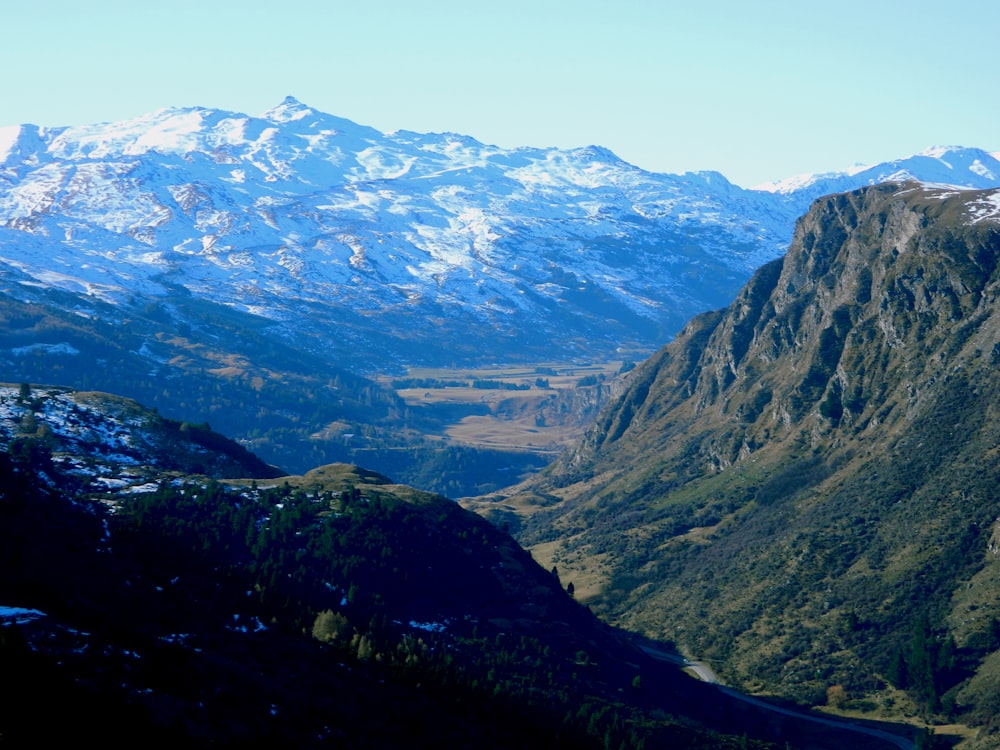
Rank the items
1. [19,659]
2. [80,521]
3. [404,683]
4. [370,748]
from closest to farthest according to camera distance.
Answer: [19,659] < [370,748] < [404,683] < [80,521]

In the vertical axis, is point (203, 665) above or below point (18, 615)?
below

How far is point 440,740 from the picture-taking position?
141m

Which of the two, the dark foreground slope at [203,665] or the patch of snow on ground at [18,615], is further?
the patch of snow on ground at [18,615]

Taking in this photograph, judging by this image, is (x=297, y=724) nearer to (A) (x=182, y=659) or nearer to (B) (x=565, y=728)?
(A) (x=182, y=659)

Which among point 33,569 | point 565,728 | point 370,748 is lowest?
point 565,728

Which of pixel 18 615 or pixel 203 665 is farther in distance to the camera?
pixel 203 665

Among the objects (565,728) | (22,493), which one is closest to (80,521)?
(22,493)

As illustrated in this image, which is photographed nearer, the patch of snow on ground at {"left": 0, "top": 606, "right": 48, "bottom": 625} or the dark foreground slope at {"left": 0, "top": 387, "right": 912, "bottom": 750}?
A: the dark foreground slope at {"left": 0, "top": 387, "right": 912, "bottom": 750}

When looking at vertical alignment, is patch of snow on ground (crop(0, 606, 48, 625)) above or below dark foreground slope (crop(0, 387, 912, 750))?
above

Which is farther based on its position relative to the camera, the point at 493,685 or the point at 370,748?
the point at 493,685

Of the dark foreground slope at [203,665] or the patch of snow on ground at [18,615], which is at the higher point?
the patch of snow on ground at [18,615]

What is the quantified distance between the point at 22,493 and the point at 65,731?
82935 millimetres

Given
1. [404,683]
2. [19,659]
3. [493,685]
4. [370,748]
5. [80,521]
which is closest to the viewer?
[19,659]

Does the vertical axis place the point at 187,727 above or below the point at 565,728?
above
